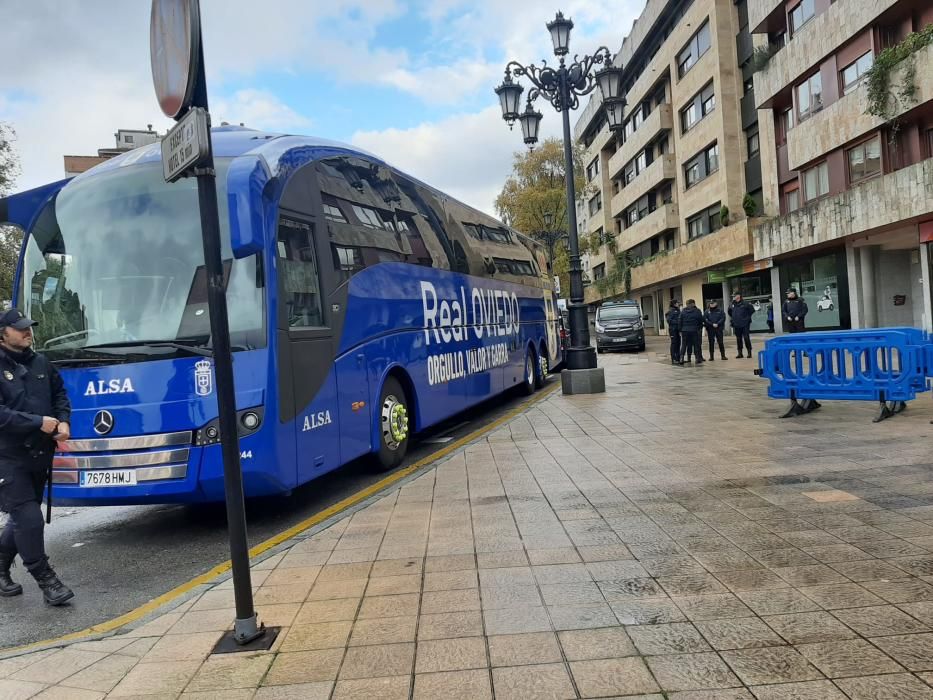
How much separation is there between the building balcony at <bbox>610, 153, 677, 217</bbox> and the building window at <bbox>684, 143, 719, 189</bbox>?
1.79m

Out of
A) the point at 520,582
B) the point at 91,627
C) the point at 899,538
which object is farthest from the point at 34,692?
the point at 899,538

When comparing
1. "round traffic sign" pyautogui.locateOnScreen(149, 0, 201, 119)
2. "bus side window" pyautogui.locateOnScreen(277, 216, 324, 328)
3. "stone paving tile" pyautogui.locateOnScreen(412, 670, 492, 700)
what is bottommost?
"stone paving tile" pyautogui.locateOnScreen(412, 670, 492, 700)

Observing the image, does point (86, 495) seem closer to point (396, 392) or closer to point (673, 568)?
point (396, 392)

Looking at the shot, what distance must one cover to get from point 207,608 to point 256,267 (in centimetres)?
261

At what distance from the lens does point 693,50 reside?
36438 millimetres

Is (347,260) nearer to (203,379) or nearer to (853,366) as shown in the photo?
(203,379)

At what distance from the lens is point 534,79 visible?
47.7 feet

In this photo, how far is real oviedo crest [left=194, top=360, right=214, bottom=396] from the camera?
5.06 metres

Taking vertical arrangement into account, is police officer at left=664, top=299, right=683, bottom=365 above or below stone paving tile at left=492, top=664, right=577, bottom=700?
above

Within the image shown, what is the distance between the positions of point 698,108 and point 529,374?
27.5m

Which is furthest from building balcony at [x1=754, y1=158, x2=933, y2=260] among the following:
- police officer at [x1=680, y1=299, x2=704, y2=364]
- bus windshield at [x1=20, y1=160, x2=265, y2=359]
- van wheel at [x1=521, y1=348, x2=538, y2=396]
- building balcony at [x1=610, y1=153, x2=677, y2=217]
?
bus windshield at [x1=20, y1=160, x2=265, y2=359]

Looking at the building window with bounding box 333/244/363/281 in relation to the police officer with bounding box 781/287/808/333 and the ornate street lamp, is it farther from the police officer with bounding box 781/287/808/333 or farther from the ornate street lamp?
the police officer with bounding box 781/287/808/333

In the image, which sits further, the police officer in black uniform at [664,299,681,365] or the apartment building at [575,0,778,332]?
the apartment building at [575,0,778,332]

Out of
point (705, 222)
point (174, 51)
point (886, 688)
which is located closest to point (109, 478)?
point (174, 51)
